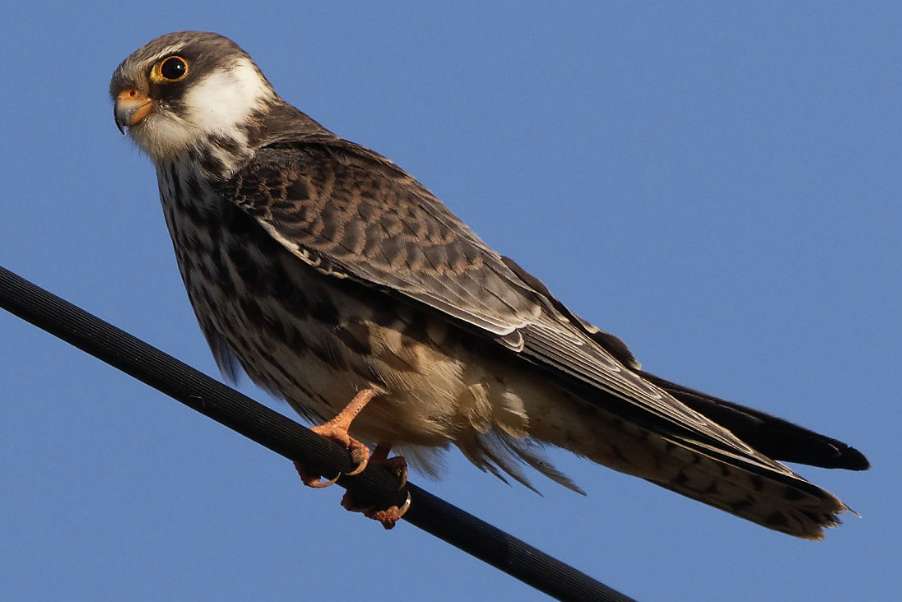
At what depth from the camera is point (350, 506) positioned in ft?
13.3

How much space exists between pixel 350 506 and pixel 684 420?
1115 millimetres

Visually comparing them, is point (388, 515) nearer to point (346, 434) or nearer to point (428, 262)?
point (346, 434)

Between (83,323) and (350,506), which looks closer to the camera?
(83,323)

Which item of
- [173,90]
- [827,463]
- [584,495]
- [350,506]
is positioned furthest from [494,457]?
[173,90]

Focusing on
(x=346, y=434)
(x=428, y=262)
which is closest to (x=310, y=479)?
(x=346, y=434)

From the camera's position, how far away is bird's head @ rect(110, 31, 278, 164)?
4.62 meters

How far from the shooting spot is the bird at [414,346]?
4109 millimetres

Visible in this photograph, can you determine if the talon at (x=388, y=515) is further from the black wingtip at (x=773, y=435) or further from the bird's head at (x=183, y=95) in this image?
the bird's head at (x=183, y=95)

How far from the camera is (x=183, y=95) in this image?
4.75m

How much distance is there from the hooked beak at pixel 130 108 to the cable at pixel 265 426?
176cm

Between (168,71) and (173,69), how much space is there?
21 mm

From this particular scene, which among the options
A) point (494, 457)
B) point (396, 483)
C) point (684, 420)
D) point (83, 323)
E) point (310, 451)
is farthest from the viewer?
point (494, 457)

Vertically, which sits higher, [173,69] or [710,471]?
[173,69]

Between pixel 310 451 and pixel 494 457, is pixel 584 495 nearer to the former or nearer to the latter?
pixel 494 457
